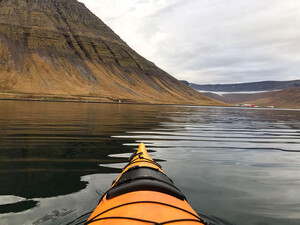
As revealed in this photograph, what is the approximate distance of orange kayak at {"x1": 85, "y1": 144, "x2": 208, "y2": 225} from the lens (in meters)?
3.13

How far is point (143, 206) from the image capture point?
3.36 m

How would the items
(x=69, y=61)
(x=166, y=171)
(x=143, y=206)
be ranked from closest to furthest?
(x=143, y=206) → (x=166, y=171) → (x=69, y=61)

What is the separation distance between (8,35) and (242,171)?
15218 centimetres

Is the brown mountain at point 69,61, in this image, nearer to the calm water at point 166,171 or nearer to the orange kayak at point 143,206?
the calm water at point 166,171

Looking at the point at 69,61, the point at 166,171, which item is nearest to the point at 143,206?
the point at 166,171

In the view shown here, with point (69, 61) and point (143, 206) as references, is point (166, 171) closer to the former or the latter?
point (143, 206)

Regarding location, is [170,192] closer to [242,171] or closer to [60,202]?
[60,202]

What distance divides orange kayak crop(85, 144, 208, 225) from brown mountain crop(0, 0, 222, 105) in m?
105

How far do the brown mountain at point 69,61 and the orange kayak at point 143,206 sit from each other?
343 feet

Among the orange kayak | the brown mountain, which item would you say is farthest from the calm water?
the brown mountain

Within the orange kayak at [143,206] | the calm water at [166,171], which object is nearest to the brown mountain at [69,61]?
the calm water at [166,171]

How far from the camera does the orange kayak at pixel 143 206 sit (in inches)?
123

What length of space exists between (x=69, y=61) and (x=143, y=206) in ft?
475

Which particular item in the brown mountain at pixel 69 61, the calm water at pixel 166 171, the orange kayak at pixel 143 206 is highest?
the brown mountain at pixel 69 61
